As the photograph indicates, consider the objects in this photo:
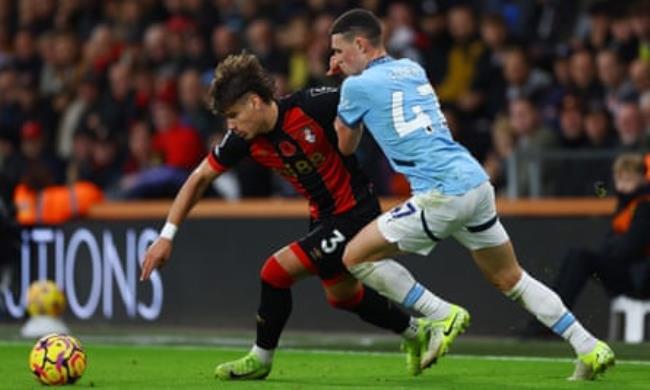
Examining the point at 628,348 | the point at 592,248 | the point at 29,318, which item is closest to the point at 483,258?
the point at 628,348

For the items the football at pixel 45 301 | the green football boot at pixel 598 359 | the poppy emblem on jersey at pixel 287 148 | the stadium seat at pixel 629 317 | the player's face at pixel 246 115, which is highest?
the player's face at pixel 246 115

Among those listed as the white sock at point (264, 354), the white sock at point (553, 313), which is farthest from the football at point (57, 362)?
the white sock at point (553, 313)

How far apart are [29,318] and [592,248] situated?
564 centimetres

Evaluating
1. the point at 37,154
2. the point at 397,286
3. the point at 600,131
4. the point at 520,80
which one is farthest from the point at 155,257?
the point at 37,154

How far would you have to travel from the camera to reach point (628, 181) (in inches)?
512

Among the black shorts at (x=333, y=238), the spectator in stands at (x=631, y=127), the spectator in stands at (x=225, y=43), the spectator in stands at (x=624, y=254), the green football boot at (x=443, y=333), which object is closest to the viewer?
the green football boot at (x=443, y=333)

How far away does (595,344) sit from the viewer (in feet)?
29.9

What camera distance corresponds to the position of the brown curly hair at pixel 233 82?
379 inches

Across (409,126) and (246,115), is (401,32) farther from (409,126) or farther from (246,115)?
(409,126)

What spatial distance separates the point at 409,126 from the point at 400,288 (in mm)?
959

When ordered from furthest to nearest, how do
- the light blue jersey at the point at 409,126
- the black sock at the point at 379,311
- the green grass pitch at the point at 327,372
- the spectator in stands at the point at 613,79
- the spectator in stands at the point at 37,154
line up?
the spectator in stands at the point at 37,154 → the spectator in stands at the point at 613,79 → the black sock at the point at 379,311 → the green grass pitch at the point at 327,372 → the light blue jersey at the point at 409,126

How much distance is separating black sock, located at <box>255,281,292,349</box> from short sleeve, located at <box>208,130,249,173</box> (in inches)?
28.1

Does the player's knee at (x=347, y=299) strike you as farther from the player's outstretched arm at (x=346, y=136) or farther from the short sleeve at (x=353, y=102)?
the short sleeve at (x=353, y=102)

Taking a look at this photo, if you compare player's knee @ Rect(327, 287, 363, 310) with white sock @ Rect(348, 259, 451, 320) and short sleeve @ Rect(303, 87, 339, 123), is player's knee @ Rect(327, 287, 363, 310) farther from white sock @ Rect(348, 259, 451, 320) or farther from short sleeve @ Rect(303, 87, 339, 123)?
short sleeve @ Rect(303, 87, 339, 123)
